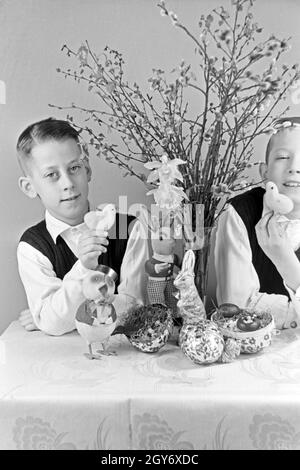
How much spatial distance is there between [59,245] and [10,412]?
59 centimetres

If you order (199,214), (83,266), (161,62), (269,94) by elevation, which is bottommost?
(83,266)

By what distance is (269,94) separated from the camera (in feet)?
4.17

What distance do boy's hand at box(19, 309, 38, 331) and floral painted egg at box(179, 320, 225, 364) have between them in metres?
0.54

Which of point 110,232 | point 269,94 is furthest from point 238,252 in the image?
point 269,94

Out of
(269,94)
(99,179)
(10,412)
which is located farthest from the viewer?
(99,179)

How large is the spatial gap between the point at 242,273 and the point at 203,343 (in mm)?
361

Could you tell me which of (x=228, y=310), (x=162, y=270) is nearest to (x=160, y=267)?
(x=162, y=270)

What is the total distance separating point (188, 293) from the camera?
139cm

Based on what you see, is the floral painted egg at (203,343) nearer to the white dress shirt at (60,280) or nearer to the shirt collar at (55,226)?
the white dress shirt at (60,280)

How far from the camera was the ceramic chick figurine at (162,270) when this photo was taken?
148cm

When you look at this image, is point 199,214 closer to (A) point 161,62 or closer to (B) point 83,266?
(B) point 83,266

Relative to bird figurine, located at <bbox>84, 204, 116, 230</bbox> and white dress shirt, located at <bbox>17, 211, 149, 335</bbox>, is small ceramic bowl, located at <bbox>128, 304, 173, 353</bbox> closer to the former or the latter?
white dress shirt, located at <bbox>17, 211, 149, 335</bbox>

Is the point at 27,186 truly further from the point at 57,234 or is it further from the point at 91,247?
the point at 91,247

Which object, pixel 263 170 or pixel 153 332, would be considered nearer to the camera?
pixel 153 332
